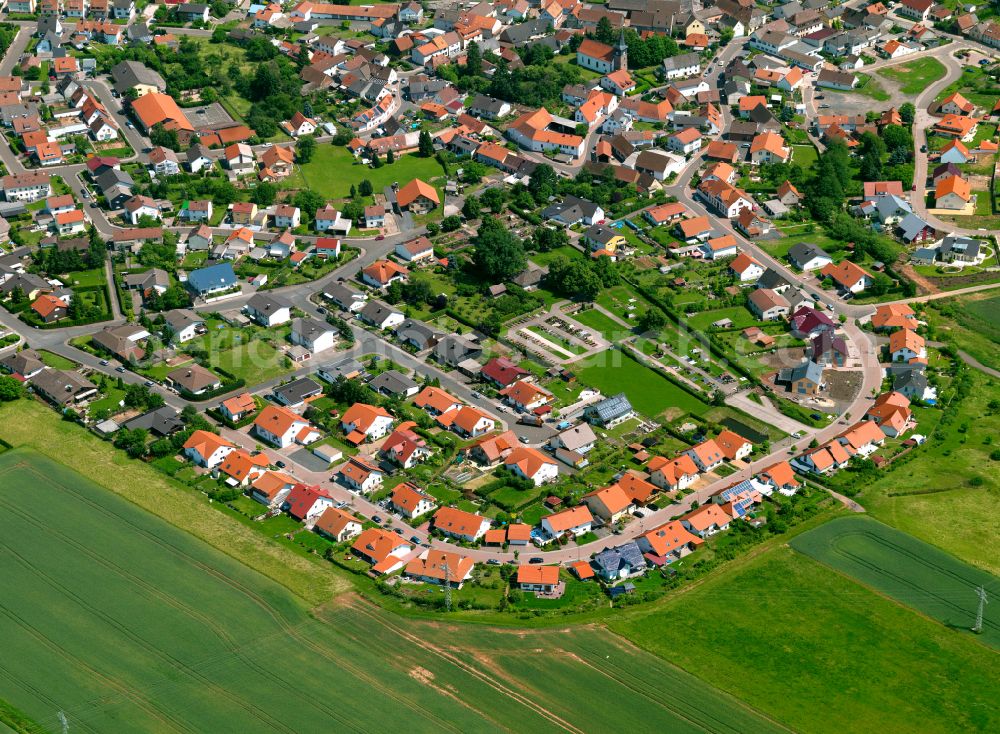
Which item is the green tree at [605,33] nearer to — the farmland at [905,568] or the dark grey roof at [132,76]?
the dark grey roof at [132,76]

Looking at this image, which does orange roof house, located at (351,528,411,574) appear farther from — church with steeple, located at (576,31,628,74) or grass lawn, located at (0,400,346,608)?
church with steeple, located at (576,31,628,74)

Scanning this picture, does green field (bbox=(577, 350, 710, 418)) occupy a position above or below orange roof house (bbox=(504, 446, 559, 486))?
below

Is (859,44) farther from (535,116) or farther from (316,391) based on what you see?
(316,391)

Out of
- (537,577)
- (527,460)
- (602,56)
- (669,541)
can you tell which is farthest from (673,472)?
(602,56)

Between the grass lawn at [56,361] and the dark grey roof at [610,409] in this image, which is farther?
the grass lawn at [56,361]

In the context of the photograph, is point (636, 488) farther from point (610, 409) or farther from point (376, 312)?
point (376, 312)

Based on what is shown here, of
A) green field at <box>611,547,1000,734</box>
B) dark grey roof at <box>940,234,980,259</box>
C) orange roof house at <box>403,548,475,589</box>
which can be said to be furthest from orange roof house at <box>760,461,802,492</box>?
dark grey roof at <box>940,234,980,259</box>

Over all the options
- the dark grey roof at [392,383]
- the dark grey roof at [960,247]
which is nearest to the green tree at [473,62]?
the dark grey roof at [960,247]
